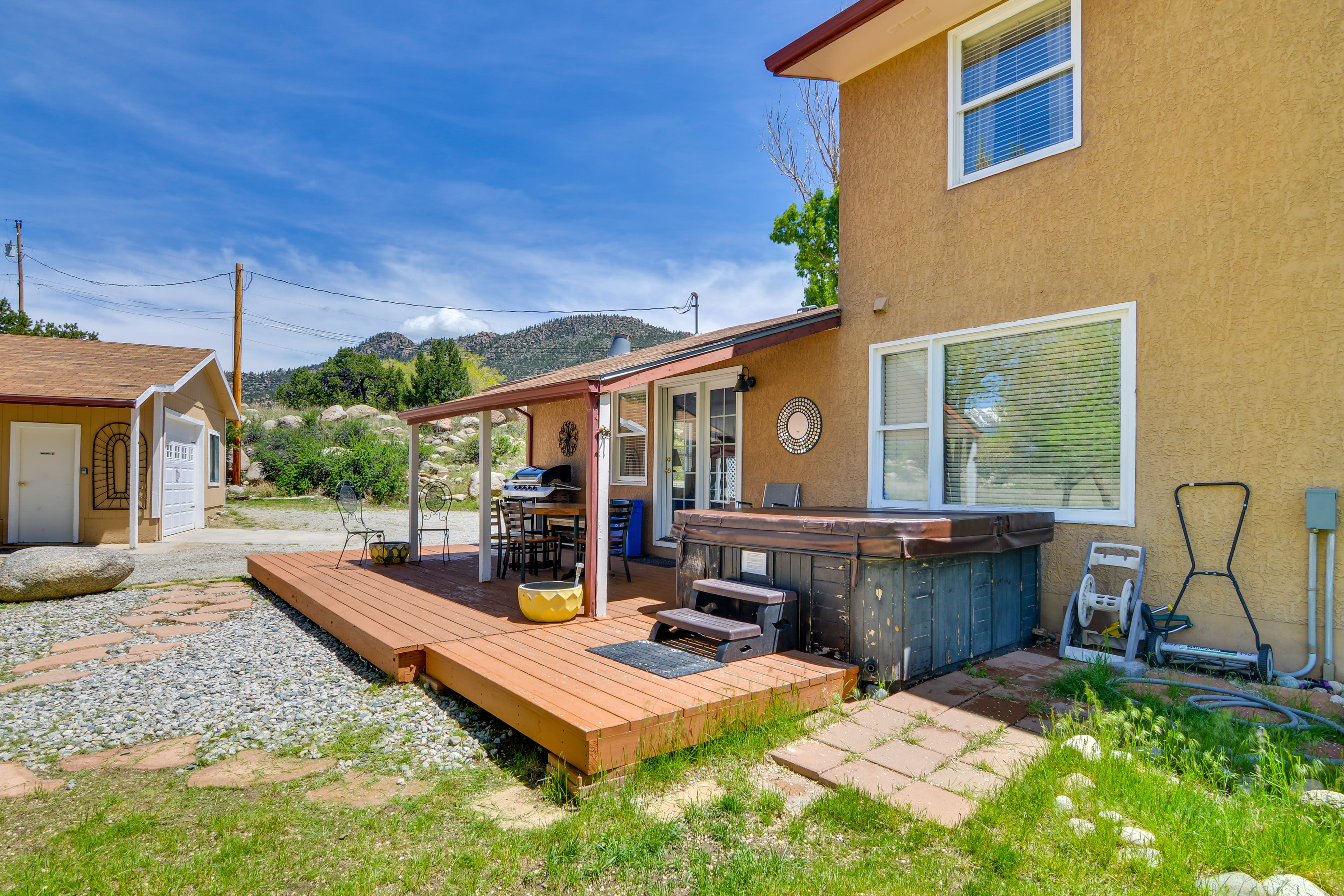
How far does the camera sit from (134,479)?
1027cm

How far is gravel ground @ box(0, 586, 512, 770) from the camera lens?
3064 millimetres

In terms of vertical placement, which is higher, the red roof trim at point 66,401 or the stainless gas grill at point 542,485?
the red roof trim at point 66,401

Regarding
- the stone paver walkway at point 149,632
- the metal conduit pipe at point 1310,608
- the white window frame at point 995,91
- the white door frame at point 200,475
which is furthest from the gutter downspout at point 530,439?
the metal conduit pipe at point 1310,608

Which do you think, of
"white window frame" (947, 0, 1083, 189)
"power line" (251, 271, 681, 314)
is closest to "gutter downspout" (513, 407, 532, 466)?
"white window frame" (947, 0, 1083, 189)

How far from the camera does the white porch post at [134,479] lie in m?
10.3

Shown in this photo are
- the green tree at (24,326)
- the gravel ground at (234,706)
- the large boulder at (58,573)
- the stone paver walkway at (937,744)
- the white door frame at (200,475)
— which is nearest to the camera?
the stone paver walkway at (937,744)

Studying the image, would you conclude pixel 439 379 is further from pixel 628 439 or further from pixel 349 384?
pixel 628 439

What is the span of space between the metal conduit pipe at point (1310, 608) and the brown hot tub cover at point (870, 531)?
1227 millimetres

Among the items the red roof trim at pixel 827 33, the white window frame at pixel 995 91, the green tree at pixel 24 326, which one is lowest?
the white window frame at pixel 995 91

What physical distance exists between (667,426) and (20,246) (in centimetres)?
2639

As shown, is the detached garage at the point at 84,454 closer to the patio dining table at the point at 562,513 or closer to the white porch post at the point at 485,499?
the white porch post at the point at 485,499

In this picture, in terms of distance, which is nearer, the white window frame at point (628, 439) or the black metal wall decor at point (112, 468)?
the white window frame at point (628, 439)

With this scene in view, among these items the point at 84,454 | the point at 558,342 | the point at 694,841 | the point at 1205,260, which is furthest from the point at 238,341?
the point at 558,342

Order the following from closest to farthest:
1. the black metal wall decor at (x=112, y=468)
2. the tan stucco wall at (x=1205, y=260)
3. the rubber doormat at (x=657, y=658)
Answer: the rubber doormat at (x=657, y=658), the tan stucco wall at (x=1205, y=260), the black metal wall decor at (x=112, y=468)
